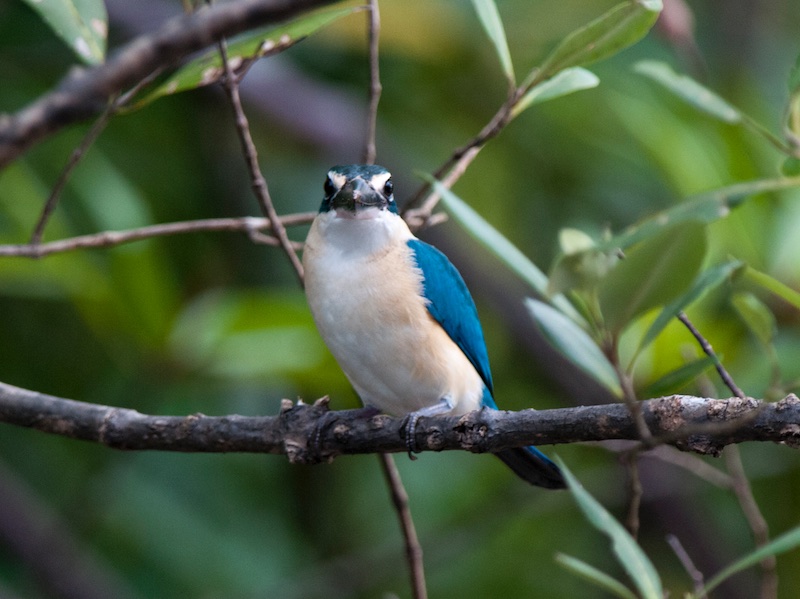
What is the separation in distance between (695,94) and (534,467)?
116 cm

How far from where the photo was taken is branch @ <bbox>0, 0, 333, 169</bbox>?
1.14m

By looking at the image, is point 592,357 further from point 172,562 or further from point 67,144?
point 67,144

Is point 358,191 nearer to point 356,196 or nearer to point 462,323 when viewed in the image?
point 356,196

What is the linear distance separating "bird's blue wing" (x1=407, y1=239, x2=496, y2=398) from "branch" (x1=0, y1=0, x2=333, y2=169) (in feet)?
5.99

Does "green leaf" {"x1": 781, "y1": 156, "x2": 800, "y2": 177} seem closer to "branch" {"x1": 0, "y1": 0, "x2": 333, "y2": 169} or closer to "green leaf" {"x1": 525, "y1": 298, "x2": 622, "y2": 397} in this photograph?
"green leaf" {"x1": 525, "y1": 298, "x2": 622, "y2": 397}

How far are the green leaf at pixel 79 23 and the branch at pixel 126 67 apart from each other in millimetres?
888

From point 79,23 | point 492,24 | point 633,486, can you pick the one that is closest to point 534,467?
point 633,486

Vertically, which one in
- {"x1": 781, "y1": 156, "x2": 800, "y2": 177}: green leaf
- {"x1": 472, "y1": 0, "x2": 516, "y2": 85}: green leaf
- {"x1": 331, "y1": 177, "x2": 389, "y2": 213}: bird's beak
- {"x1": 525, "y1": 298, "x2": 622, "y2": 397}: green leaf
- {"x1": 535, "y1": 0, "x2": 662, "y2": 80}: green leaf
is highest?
{"x1": 331, "y1": 177, "x2": 389, "y2": 213}: bird's beak

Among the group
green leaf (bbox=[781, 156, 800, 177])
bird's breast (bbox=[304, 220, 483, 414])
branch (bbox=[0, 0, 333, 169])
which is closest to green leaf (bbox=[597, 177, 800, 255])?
green leaf (bbox=[781, 156, 800, 177])

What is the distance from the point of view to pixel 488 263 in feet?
17.3

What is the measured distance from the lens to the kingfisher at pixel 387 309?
2.93m

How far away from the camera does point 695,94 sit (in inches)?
94.3

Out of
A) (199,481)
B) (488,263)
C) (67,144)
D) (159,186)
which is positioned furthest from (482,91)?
(199,481)

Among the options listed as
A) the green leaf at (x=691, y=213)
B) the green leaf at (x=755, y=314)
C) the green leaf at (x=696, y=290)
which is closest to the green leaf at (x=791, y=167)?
the green leaf at (x=691, y=213)
